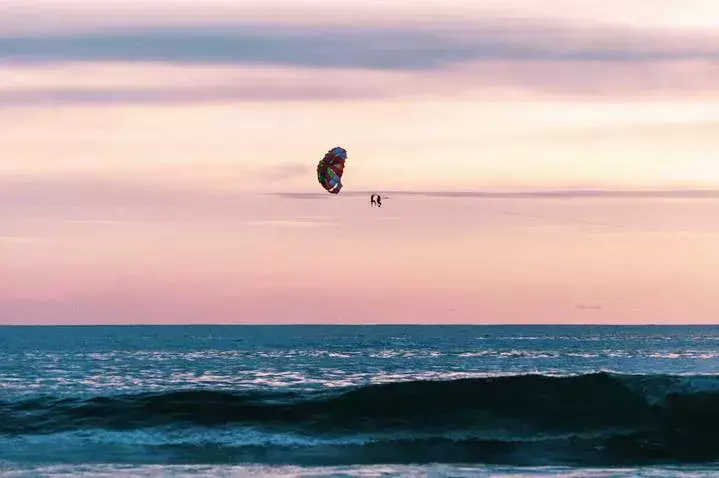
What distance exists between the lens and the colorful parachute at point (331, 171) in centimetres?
3297

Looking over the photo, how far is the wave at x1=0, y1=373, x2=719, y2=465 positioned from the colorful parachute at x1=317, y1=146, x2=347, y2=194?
684cm

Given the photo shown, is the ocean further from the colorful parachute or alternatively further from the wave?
the colorful parachute

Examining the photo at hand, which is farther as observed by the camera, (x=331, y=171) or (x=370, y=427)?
(x=370, y=427)

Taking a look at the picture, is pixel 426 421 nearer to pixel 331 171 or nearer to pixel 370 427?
pixel 370 427

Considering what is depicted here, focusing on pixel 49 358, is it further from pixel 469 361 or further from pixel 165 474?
pixel 165 474

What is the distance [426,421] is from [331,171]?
7952mm

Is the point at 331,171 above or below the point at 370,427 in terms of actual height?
above

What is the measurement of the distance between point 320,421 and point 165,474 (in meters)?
10.1

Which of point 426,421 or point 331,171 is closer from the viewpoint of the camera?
point 331,171

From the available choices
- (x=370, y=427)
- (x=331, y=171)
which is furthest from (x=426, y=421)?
(x=331, y=171)

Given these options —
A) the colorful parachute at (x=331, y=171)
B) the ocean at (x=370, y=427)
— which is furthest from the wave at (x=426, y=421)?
the colorful parachute at (x=331, y=171)

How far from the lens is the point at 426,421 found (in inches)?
1388

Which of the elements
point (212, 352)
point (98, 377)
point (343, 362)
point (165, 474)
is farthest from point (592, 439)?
point (212, 352)

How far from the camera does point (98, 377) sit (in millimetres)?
52469
